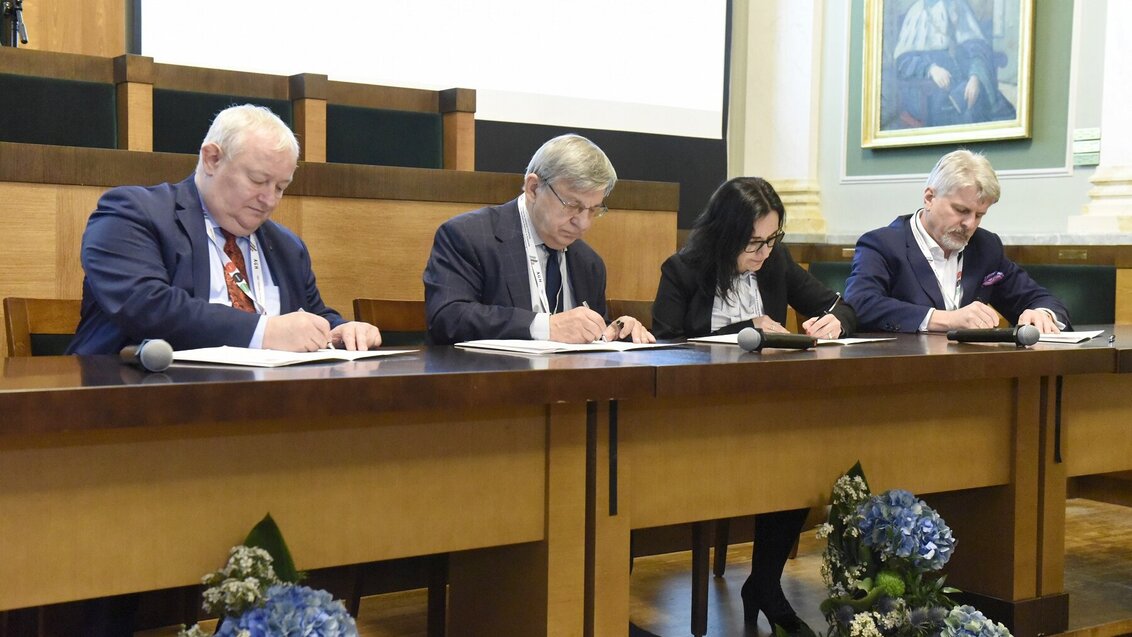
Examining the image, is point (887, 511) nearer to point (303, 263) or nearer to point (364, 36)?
point (303, 263)

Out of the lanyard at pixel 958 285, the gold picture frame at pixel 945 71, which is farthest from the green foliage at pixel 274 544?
the gold picture frame at pixel 945 71

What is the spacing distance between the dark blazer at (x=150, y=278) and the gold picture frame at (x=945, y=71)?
4455 millimetres

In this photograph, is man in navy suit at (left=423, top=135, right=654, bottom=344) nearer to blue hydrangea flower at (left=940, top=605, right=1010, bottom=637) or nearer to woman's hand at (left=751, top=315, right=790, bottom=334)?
woman's hand at (left=751, top=315, right=790, bottom=334)

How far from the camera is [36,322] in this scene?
2357mm

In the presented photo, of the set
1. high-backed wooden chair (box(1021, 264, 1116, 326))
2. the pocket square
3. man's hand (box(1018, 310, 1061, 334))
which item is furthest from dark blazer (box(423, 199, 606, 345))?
high-backed wooden chair (box(1021, 264, 1116, 326))

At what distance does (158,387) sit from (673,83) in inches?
217

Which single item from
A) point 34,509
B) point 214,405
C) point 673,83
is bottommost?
point 34,509

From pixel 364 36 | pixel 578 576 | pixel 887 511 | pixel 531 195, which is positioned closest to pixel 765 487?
pixel 887 511

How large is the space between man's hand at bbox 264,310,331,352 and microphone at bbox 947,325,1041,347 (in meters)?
1.38

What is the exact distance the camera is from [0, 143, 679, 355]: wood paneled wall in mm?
2936

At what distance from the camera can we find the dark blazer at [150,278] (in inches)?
87.0

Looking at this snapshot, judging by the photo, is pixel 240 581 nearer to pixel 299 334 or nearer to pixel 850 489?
pixel 299 334

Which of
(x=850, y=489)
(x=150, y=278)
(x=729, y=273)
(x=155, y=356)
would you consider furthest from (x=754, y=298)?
(x=155, y=356)

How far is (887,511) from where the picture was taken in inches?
86.0
